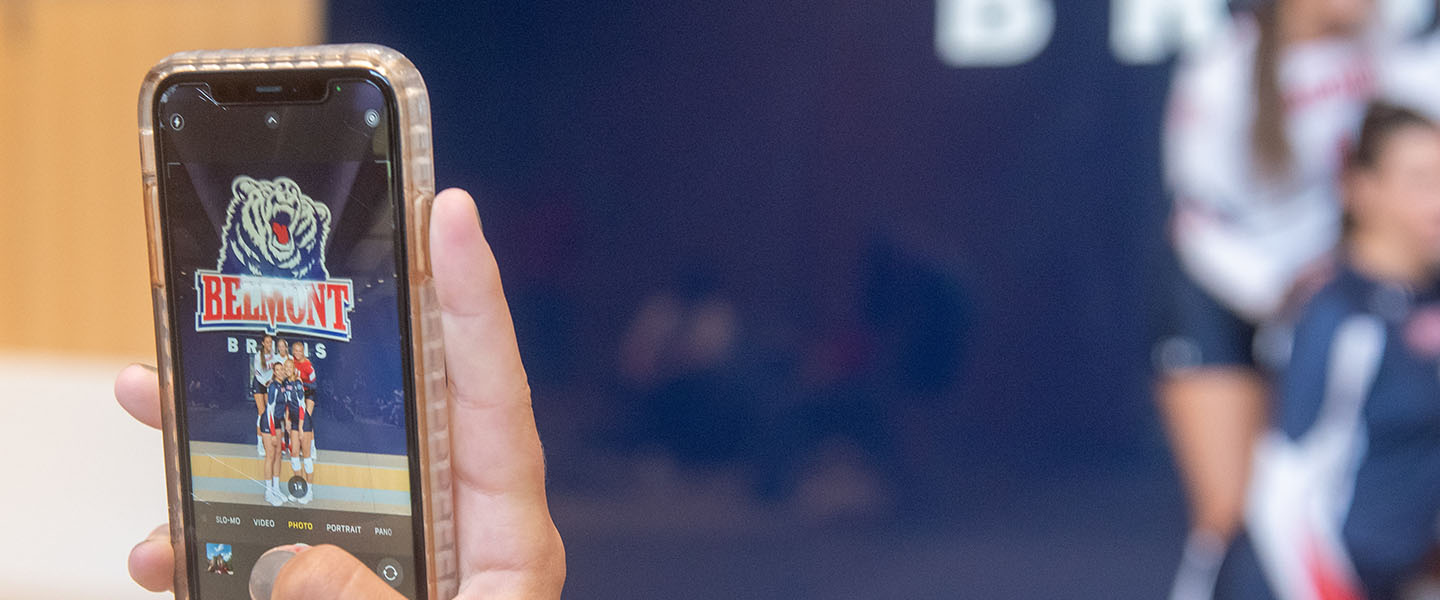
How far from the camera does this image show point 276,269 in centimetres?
52

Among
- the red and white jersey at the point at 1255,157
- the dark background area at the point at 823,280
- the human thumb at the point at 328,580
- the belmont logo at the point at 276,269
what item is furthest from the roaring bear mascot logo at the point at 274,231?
the red and white jersey at the point at 1255,157

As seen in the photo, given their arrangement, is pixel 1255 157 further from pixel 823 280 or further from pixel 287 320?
pixel 287 320

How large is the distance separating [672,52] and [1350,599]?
82 cm

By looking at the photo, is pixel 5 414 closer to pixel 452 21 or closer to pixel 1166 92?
pixel 452 21

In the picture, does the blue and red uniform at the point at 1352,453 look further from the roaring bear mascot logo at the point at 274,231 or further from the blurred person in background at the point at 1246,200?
the roaring bear mascot logo at the point at 274,231

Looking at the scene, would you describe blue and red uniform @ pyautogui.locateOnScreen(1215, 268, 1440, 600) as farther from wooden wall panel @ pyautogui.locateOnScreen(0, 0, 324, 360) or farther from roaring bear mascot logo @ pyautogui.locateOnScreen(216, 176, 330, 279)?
wooden wall panel @ pyautogui.locateOnScreen(0, 0, 324, 360)

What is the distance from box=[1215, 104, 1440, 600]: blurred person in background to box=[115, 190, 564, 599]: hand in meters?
0.75

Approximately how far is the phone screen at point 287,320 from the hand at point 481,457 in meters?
0.03

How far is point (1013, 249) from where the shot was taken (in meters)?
1.03

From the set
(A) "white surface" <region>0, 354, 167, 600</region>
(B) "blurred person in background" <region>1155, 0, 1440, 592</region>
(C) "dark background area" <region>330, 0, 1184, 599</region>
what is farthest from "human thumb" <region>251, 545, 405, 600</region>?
(A) "white surface" <region>0, 354, 167, 600</region>

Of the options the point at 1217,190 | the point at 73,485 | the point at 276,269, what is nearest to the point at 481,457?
the point at 276,269

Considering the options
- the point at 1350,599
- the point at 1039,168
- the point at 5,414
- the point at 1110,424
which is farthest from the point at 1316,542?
the point at 5,414

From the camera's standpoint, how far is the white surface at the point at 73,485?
1.25 metres

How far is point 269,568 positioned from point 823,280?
662 mm
